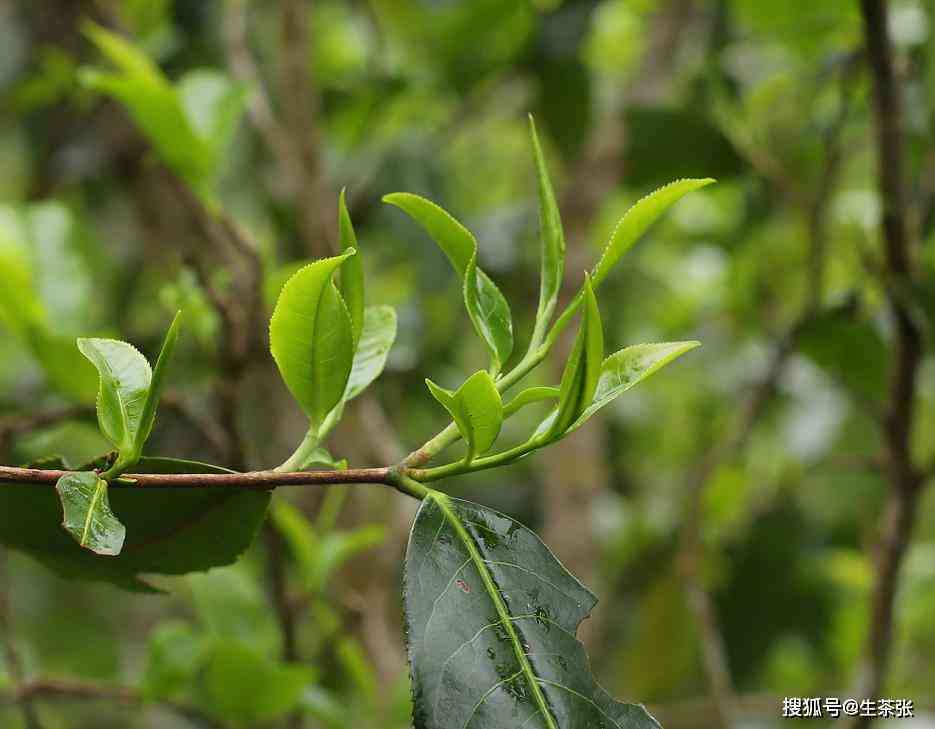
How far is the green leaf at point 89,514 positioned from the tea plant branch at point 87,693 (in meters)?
0.44

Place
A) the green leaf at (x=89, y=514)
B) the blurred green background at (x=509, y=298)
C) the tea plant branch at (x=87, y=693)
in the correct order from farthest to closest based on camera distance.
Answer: the blurred green background at (x=509, y=298)
the tea plant branch at (x=87, y=693)
the green leaf at (x=89, y=514)

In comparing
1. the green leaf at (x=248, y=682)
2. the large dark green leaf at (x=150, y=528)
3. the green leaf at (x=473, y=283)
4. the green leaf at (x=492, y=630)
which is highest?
the green leaf at (x=473, y=283)

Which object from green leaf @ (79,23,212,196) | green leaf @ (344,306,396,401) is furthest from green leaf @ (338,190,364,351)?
green leaf @ (79,23,212,196)

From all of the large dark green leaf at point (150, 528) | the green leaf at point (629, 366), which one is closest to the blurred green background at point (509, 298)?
the large dark green leaf at point (150, 528)

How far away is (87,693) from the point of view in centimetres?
77

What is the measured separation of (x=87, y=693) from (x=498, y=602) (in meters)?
0.50

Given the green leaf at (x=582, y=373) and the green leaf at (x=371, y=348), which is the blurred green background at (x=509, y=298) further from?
the green leaf at (x=582, y=373)

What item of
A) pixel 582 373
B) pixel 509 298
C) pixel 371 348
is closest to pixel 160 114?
pixel 371 348

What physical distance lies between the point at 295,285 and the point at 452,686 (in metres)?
0.15

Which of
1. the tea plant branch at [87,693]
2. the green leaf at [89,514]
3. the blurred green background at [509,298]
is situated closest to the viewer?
the green leaf at [89,514]

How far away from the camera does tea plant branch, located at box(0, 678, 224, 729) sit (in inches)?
29.1

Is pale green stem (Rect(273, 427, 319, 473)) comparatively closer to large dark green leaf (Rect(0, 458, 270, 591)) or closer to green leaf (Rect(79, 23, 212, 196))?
large dark green leaf (Rect(0, 458, 270, 591))

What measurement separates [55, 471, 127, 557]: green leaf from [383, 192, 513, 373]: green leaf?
15 centimetres

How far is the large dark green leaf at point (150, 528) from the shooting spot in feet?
1.38
